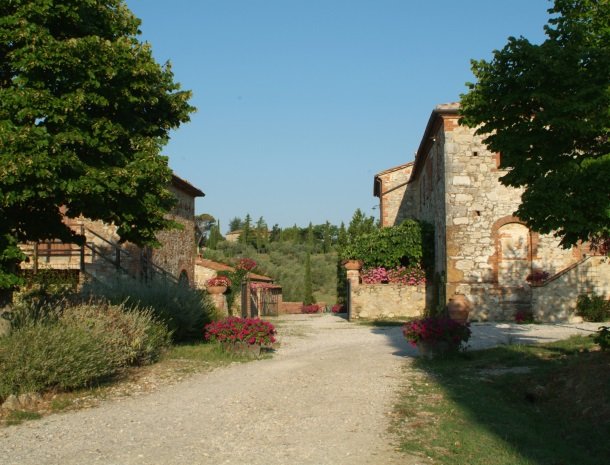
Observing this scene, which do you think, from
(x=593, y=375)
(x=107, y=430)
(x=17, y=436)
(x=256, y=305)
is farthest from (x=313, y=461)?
(x=256, y=305)

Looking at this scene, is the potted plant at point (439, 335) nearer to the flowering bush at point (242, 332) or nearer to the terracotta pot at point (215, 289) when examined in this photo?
the flowering bush at point (242, 332)

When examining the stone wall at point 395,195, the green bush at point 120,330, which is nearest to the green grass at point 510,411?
the green bush at point 120,330

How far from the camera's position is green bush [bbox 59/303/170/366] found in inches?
371

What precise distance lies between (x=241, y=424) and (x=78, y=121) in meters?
5.24

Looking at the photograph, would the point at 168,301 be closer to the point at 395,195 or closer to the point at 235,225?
the point at 395,195

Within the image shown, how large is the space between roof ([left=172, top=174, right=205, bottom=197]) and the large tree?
13.9 metres

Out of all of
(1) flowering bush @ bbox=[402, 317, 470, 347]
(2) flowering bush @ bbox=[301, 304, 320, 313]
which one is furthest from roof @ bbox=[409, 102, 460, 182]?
(2) flowering bush @ bbox=[301, 304, 320, 313]

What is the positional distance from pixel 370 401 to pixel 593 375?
9.74ft

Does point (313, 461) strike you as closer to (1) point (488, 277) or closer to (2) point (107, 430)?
(2) point (107, 430)

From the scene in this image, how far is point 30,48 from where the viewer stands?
8.84 m

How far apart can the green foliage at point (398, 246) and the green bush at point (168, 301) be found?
31.6 feet

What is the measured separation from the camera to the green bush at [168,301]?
13.2 m

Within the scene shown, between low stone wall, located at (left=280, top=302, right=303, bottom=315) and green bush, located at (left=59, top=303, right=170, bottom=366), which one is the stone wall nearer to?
low stone wall, located at (left=280, top=302, right=303, bottom=315)

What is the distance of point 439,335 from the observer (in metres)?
11.8
